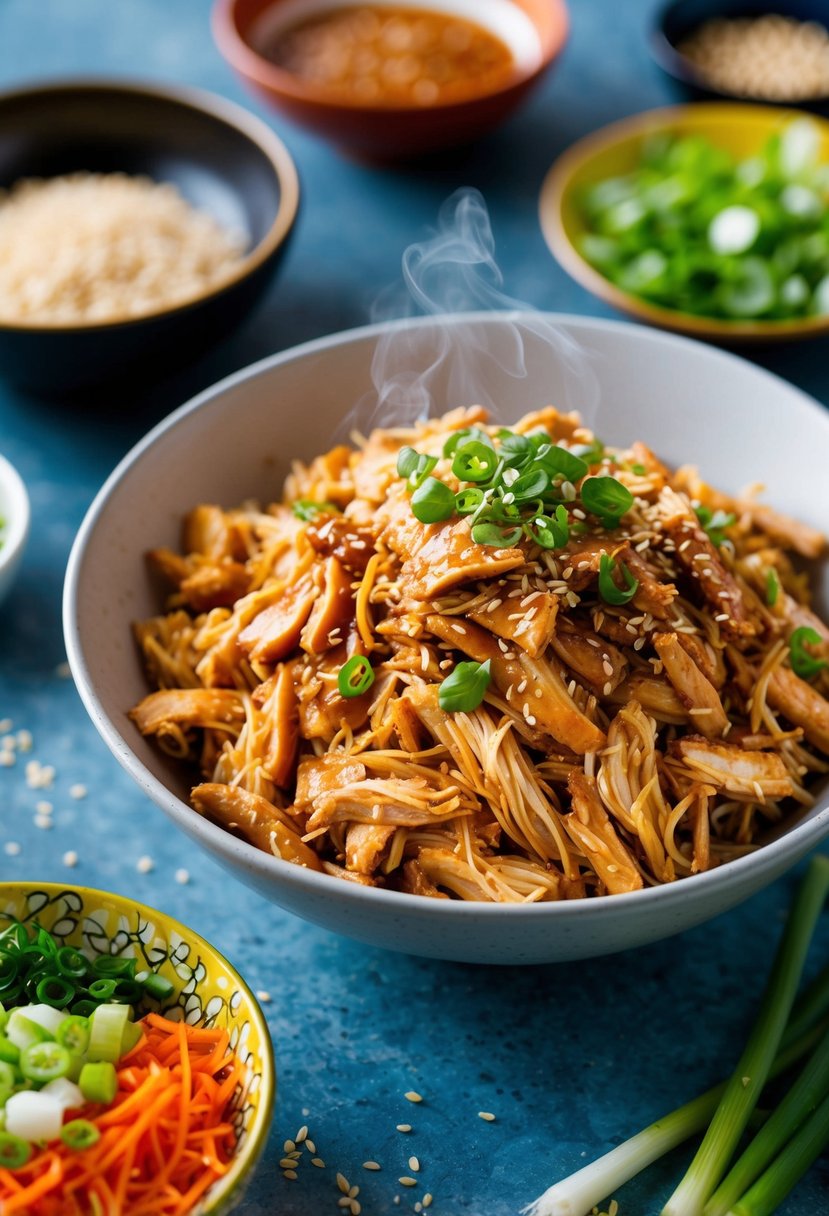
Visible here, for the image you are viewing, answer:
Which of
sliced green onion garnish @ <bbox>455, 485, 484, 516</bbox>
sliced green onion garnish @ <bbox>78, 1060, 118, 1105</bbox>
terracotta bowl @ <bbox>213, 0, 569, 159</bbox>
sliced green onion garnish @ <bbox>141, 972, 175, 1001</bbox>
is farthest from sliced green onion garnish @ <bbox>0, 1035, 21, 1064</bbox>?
terracotta bowl @ <bbox>213, 0, 569, 159</bbox>

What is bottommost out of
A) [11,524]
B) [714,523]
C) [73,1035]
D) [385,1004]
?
[385,1004]

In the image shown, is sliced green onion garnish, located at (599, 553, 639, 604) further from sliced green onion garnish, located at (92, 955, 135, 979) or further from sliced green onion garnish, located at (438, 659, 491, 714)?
sliced green onion garnish, located at (92, 955, 135, 979)

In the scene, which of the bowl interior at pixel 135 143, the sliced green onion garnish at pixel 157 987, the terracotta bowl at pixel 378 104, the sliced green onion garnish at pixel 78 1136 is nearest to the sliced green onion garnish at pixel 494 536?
the sliced green onion garnish at pixel 157 987

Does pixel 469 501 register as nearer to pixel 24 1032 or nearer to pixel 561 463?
pixel 561 463

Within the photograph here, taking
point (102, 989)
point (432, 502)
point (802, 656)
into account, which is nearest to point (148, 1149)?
point (102, 989)

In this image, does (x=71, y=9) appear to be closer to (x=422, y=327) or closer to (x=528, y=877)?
(x=422, y=327)

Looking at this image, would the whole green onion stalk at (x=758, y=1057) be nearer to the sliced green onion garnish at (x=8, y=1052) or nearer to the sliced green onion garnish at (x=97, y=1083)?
the sliced green onion garnish at (x=97, y=1083)
